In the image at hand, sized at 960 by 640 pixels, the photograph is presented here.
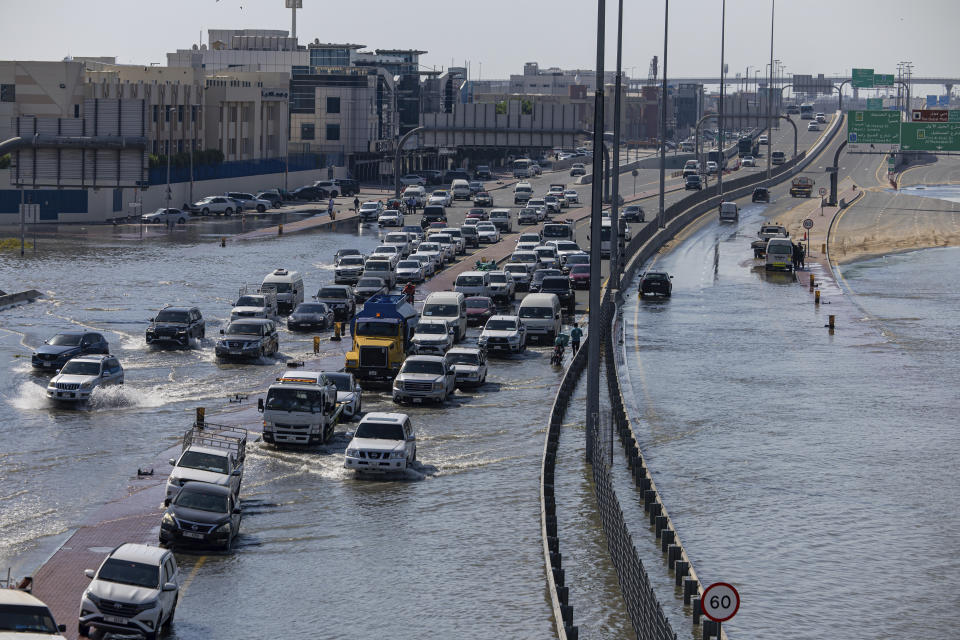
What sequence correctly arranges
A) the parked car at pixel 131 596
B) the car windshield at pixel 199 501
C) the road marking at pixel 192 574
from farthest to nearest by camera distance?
the car windshield at pixel 199 501
the road marking at pixel 192 574
the parked car at pixel 131 596

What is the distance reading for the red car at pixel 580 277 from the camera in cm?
7419

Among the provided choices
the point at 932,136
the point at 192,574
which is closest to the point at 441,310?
the point at 192,574

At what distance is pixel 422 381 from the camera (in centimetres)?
4650

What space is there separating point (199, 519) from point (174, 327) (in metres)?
26.6

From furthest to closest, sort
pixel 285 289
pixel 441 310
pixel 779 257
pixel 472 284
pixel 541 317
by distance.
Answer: pixel 779 257, pixel 472 284, pixel 285 289, pixel 541 317, pixel 441 310

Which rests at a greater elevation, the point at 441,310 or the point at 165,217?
the point at 165,217

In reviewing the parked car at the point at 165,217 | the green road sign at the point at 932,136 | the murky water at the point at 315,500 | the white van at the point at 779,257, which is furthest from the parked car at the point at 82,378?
the green road sign at the point at 932,136

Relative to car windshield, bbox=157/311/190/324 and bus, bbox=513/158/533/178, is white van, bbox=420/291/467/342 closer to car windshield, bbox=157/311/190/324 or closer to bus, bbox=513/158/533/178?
car windshield, bbox=157/311/190/324

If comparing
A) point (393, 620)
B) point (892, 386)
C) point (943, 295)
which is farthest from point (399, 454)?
point (943, 295)

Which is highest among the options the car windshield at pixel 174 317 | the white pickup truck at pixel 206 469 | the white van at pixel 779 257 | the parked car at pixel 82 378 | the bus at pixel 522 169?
the bus at pixel 522 169

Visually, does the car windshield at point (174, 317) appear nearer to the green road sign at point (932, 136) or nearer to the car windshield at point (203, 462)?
the car windshield at point (203, 462)

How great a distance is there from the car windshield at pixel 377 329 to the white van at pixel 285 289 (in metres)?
15.7

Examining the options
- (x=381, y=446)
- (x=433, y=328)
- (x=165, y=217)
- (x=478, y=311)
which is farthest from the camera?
(x=165, y=217)

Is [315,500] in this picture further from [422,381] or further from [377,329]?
[377,329]
